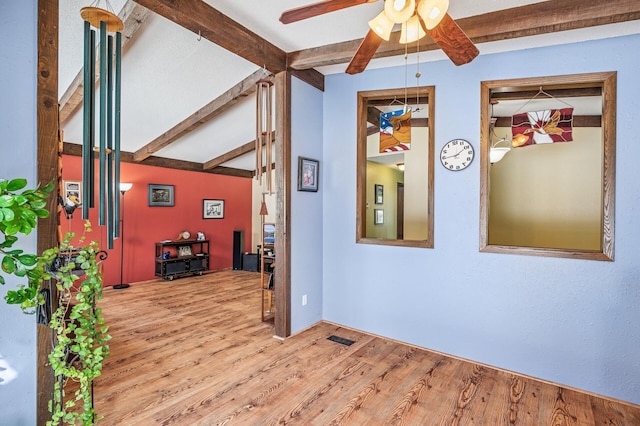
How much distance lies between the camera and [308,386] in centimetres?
235

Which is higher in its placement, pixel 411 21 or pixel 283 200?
pixel 411 21

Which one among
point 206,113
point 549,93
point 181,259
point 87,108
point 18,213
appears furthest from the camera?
point 181,259

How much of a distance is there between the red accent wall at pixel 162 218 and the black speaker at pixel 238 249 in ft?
0.77

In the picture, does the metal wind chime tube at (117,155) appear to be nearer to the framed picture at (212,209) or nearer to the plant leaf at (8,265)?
the plant leaf at (8,265)

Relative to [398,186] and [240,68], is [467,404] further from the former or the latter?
[398,186]

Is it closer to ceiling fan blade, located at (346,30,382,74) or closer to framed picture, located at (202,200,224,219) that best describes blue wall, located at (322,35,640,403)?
ceiling fan blade, located at (346,30,382,74)

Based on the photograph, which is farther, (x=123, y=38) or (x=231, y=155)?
(x=231, y=155)

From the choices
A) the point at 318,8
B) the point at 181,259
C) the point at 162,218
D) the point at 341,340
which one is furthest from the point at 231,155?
the point at 318,8

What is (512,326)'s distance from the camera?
8.60ft

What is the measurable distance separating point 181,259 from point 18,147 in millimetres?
4931

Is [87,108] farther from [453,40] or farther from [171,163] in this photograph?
[171,163]

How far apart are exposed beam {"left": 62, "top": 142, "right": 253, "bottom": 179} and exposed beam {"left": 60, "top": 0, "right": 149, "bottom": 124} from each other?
121cm

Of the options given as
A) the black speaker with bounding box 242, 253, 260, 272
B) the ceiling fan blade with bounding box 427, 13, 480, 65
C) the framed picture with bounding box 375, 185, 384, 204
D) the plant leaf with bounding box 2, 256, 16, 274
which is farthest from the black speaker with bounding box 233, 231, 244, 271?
the plant leaf with bounding box 2, 256, 16, 274

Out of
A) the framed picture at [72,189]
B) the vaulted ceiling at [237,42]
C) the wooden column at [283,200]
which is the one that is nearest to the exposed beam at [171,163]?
the vaulted ceiling at [237,42]
